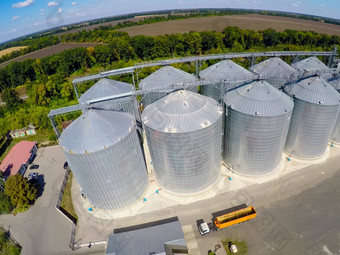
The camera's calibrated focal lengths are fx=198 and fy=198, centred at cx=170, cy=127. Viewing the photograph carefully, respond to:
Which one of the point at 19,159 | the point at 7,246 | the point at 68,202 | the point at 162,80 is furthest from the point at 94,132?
the point at 19,159

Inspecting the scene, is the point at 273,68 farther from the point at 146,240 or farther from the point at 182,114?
the point at 146,240

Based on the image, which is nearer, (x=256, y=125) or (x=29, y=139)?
(x=256, y=125)

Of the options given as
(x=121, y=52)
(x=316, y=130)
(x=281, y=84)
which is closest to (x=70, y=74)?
(x=121, y=52)

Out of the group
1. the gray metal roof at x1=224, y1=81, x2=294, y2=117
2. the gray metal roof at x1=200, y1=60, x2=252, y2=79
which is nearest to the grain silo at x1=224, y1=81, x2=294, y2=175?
the gray metal roof at x1=224, y1=81, x2=294, y2=117

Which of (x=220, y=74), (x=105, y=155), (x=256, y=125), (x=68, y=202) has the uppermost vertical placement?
(x=220, y=74)

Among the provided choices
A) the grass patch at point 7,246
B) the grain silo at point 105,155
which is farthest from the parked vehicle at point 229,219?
the grass patch at point 7,246

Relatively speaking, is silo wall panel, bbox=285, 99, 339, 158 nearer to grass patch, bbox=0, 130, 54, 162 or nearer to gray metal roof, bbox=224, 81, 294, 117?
gray metal roof, bbox=224, 81, 294, 117
